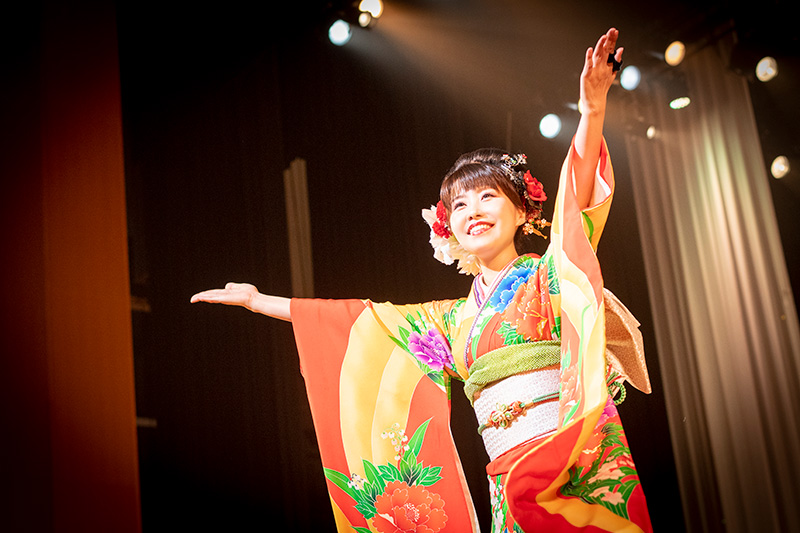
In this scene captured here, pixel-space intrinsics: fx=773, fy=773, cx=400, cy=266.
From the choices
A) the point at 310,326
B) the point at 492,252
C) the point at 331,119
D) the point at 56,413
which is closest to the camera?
the point at 56,413

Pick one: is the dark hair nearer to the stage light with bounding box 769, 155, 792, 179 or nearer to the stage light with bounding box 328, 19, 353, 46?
the stage light with bounding box 328, 19, 353, 46

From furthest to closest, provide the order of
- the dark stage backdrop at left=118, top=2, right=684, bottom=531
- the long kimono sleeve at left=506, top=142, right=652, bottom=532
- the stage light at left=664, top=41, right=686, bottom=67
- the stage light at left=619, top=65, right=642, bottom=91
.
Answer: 1. the stage light at left=619, top=65, right=642, bottom=91
2. the stage light at left=664, top=41, right=686, bottom=67
3. the dark stage backdrop at left=118, top=2, right=684, bottom=531
4. the long kimono sleeve at left=506, top=142, right=652, bottom=532

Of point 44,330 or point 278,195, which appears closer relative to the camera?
point 44,330

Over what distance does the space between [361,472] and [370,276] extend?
4.27 ft

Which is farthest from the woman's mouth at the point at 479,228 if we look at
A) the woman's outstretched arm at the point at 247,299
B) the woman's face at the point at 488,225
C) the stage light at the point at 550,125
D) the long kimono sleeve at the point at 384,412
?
the stage light at the point at 550,125

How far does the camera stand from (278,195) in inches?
124

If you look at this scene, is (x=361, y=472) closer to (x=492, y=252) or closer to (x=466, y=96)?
(x=492, y=252)

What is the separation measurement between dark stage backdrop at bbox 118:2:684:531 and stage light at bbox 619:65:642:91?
0.08 metres

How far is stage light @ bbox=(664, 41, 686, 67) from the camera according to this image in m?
3.30

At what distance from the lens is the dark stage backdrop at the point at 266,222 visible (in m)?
2.78

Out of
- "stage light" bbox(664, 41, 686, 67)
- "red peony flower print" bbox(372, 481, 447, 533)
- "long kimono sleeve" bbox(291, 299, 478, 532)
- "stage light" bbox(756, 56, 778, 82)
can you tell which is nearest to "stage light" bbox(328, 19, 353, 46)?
"stage light" bbox(664, 41, 686, 67)

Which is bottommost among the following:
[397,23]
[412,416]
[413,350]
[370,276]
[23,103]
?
[412,416]

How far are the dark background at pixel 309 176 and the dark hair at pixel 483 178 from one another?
1102 mm

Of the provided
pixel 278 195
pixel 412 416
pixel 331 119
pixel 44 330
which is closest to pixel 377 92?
pixel 331 119
